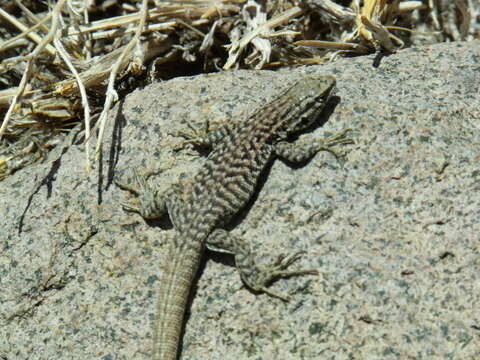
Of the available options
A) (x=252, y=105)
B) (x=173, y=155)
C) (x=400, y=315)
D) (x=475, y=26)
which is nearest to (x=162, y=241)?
(x=173, y=155)

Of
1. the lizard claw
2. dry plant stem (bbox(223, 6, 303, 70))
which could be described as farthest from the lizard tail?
dry plant stem (bbox(223, 6, 303, 70))

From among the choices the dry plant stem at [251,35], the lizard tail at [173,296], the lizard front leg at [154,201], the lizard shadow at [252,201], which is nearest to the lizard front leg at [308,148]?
the lizard shadow at [252,201]

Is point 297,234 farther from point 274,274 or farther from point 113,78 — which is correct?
point 113,78

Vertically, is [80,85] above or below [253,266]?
above

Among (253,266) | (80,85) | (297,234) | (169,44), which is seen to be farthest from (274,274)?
(169,44)

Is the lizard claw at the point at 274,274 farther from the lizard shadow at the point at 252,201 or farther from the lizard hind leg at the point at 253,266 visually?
the lizard shadow at the point at 252,201
